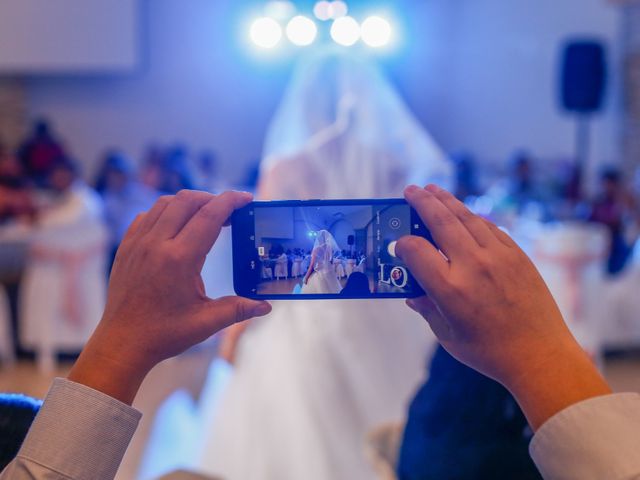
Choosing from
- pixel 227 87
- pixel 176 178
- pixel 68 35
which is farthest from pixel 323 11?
pixel 176 178

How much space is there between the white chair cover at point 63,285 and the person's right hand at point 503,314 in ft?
12.4

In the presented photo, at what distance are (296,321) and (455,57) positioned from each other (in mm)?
6343

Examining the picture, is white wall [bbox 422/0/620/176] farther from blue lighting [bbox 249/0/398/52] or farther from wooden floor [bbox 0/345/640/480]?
wooden floor [bbox 0/345/640/480]

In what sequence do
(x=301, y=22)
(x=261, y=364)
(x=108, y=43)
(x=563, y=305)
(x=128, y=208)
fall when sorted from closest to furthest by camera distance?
(x=261, y=364)
(x=563, y=305)
(x=128, y=208)
(x=301, y=22)
(x=108, y=43)

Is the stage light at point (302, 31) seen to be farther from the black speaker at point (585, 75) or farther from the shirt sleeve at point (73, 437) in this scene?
the shirt sleeve at point (73, 437)

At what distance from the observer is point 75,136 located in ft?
26.0

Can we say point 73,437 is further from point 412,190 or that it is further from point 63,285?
point 63,285

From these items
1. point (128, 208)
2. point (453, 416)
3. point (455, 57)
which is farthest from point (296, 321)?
point (455, 57)

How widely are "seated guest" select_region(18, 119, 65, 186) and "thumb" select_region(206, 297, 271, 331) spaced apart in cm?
653

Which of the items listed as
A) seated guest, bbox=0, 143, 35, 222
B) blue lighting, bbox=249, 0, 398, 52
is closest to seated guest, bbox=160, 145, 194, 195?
seated guest, bbox=0, 143, 35, 222

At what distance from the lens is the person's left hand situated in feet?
2.02

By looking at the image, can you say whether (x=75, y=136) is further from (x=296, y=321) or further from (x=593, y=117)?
(x=296, y=321)

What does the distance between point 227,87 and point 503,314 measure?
301 inches

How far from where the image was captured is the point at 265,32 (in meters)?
6.48
